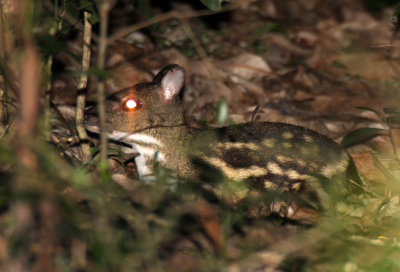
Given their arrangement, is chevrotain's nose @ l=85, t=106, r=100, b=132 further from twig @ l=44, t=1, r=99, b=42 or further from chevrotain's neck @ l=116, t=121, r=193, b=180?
twig @ l=44, t=1, r=99, b=42

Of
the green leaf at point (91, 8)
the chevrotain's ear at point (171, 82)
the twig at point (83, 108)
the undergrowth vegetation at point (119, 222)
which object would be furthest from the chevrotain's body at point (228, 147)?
the green leaf at point (91, 8)

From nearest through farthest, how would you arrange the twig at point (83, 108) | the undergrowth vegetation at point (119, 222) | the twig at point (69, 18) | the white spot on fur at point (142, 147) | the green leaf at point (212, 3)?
the undergrowth vegetation at point (119, 222), the twig at point (69, 18), the green leaf at point (212, 3), the twig at point (83, 108), the white spot on fur at point (142, 147)

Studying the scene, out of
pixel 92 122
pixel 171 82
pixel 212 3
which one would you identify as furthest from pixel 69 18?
pixel 171 82

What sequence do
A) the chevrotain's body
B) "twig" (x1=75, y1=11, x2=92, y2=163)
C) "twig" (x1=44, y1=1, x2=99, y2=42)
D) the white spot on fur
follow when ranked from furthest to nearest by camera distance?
the white spot on fur
the chevrotain's body
"twig" (x1=75, y1=11, x2=92, y2=163)
"twig" (x1=44, y1=1, x2=99, y2=42)

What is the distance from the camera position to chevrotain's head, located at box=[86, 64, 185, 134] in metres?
4.38

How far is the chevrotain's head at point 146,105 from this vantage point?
4.38 m

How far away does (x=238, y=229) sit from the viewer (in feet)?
9.42

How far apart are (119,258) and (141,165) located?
99.2 inches

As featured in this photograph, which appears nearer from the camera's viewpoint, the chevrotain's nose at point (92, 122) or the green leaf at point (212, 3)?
the green leaf at point (212, 3)

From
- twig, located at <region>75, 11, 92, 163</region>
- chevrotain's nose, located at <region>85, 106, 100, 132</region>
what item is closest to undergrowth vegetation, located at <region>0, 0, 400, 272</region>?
twig, located at <region>75, 11, 92, 163</region>

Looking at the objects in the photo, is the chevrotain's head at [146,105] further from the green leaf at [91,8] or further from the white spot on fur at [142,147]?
the green leaf at [91,8]

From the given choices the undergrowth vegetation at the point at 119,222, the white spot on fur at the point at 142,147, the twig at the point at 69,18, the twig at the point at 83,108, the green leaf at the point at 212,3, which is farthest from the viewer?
the white spot on fur at the point at 142,147

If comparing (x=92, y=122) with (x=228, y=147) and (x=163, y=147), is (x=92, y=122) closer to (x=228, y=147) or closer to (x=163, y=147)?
(x=163, y=147)

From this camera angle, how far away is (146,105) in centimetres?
445
